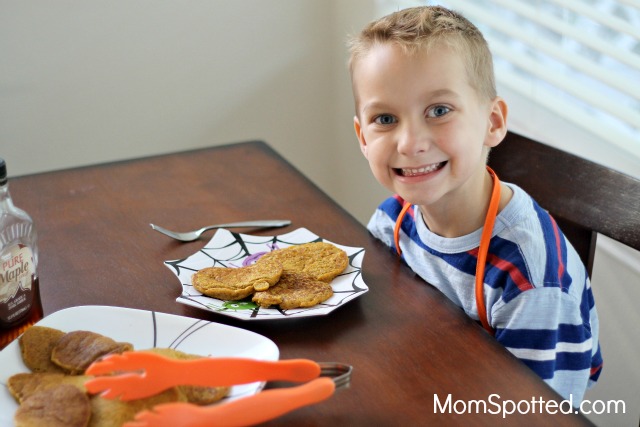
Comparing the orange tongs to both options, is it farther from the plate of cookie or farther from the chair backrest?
the chair backrest

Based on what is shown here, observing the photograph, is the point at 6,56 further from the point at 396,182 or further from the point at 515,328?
the point at 515,328

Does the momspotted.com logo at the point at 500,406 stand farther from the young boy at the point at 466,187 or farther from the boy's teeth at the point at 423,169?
the boy's teeth at the point at 423,169

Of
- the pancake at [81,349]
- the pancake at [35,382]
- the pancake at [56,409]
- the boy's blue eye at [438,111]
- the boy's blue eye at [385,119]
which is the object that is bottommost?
the pancake at [35,382]

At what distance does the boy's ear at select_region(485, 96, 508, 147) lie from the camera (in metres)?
1.13

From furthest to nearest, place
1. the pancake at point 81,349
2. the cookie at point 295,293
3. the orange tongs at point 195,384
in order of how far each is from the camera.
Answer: the cookie at point 295,293 → the pancake at point 81,349 → the orange tongs at point 195,384

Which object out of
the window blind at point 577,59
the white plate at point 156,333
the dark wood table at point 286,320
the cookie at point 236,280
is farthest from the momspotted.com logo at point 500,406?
the window blind at point 577,59

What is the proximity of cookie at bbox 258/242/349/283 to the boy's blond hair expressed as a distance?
265 mm

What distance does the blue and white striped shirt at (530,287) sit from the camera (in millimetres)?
985

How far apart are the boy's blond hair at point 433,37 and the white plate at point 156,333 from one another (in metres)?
0.43

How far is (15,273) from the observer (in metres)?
0.87

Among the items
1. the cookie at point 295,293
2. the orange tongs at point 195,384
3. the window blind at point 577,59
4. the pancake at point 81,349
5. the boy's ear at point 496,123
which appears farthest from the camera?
the window blind at point 577,59

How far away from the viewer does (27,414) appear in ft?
2.33

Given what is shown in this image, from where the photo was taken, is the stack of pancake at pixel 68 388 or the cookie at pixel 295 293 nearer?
the stack of pancake at pixel 68 388

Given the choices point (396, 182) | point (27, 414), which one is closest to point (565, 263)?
point (396, 182)
